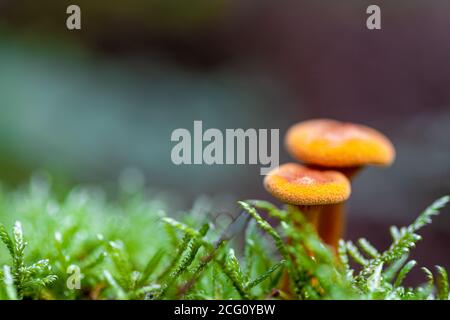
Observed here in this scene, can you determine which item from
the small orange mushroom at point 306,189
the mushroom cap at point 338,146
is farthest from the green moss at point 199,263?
the mushroom cap at point 338,146

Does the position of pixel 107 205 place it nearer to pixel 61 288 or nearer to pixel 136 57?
pixel 61 288

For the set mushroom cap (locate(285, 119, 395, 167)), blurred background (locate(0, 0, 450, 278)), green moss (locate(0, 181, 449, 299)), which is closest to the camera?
green moss (locate(0, 181, 449, 299))

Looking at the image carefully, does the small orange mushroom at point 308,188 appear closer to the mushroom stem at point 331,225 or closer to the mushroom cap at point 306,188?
the mushroom cap at point 306,188

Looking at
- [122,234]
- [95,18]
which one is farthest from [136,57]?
[122,234]

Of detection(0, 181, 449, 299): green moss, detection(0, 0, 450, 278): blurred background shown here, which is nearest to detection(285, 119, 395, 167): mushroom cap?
detection(0, 181, 449, 299): green moss

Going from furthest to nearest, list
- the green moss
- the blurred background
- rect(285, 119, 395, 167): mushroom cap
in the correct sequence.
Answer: the blurred background → rect(285, 119, 395, 167): mushroom cap → the green moss

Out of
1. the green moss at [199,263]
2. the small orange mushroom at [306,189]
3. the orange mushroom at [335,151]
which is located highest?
the orange mushroom at [335,151]

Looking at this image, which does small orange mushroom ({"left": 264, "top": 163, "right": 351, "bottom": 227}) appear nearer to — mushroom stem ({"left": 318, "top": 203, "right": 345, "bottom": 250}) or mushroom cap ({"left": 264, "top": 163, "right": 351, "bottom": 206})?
mushroom cap ({"left": 264, "top": 163, "right": 351, "bottom": 206})
